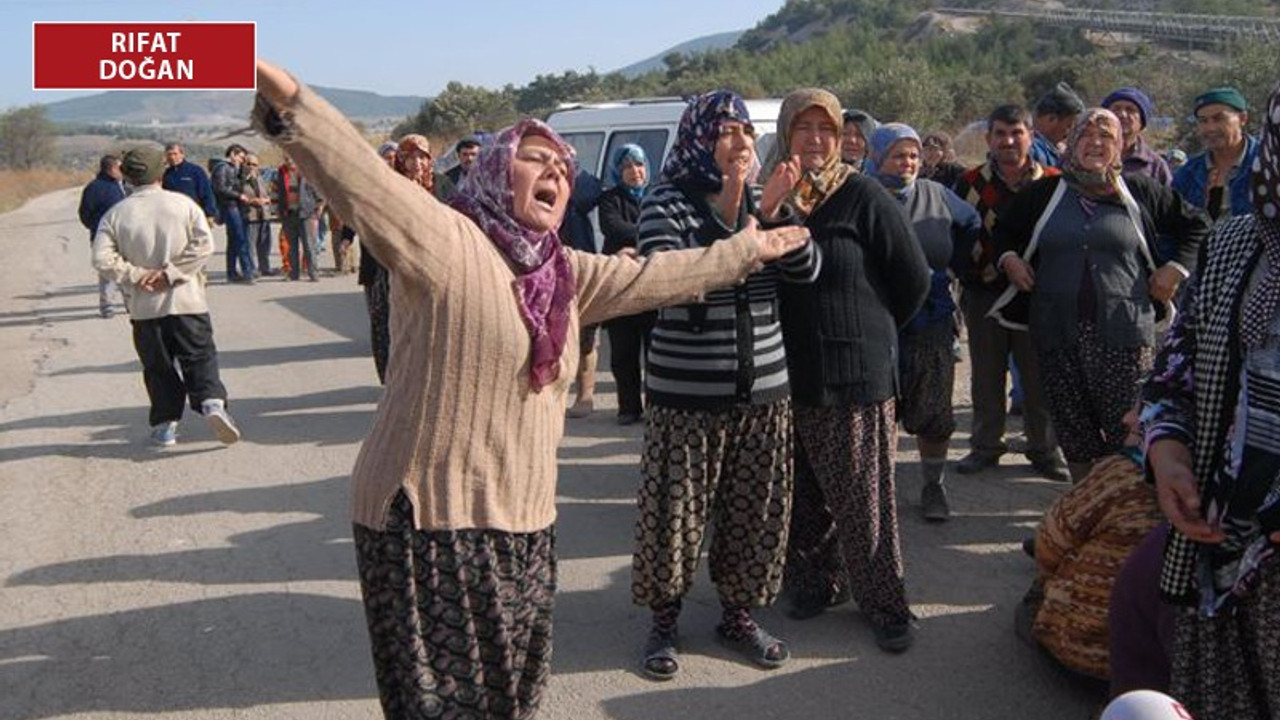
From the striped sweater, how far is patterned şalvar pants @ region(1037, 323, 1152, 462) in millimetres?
1482

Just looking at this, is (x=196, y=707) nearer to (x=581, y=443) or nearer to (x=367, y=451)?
(x=367, y=451)

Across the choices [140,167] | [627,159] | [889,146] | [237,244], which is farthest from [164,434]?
[237,244]

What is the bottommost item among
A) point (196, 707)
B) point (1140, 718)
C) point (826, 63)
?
point (196, 707)

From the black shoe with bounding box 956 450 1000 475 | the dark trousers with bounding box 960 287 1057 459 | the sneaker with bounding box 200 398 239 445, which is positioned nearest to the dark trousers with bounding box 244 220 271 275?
the sneaker with bounding box 200 398 239 445

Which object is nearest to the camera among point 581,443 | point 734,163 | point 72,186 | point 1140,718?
point 1140,718

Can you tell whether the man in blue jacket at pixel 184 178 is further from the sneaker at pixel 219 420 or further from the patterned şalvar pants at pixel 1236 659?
the patterned şalvar pants at pixel 1236 659

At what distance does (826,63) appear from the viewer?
56.1 metres

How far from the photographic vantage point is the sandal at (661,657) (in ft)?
13.5

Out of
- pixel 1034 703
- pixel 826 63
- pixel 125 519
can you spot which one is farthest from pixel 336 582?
pixel 826 63

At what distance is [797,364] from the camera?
13.7 ft

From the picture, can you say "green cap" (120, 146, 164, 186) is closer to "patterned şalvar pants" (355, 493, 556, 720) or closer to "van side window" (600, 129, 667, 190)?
"van side window" (600, 129, 667, 190)

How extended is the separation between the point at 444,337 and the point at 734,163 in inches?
60.7

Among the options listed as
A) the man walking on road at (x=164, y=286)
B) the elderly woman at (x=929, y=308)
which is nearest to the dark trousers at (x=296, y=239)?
the man walking on road at (x=164, y=286)

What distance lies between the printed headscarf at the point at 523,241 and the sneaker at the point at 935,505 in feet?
10.9
